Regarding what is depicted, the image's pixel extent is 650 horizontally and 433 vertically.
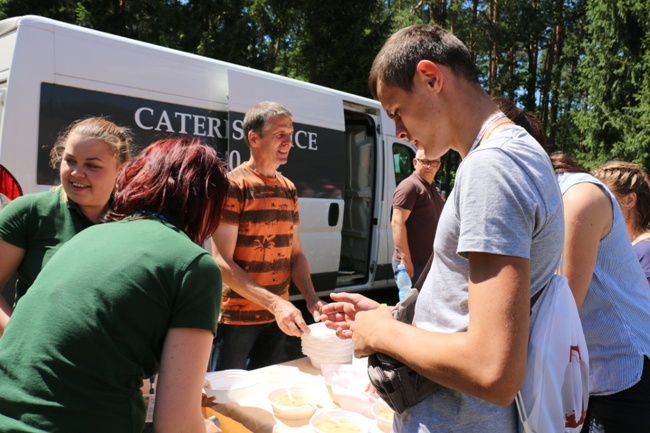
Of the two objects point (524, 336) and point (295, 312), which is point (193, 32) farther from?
point (524, 336)

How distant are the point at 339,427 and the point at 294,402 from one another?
0.21 metres

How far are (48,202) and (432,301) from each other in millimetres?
1613

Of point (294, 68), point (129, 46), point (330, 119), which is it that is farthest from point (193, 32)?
point (129, 46)

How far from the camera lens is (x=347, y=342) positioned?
2.24 m

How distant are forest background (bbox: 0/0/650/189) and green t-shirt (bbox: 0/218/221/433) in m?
13.6

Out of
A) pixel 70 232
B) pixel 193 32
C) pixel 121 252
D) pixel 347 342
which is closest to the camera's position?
pixel 121 252

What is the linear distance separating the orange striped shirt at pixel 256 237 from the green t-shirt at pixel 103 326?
145cm

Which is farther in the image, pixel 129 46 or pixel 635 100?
pixel 635 100

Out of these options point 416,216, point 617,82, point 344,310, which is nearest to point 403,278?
point 416,216

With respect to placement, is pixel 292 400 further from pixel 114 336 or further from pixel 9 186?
pixel 9 186

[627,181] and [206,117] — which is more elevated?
[206,117]

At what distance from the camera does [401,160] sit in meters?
6.45

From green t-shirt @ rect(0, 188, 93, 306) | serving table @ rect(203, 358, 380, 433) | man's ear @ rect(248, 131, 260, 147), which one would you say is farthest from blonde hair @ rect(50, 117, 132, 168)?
serving table @ rect(203, 358, 380, 433)

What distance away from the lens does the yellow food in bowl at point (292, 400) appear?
5.72 ft
